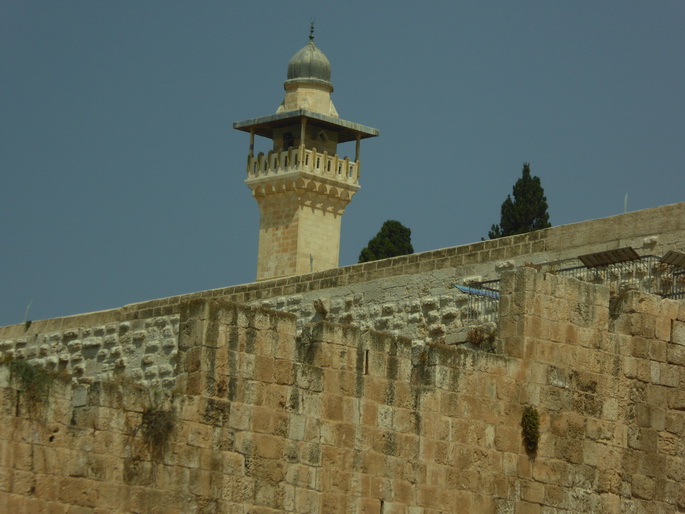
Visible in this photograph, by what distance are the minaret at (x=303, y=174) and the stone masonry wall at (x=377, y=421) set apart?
19067mm

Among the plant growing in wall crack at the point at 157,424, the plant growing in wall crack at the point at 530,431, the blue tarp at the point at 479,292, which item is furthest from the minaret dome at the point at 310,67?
the plant growing in wall crack at the point at 157,424

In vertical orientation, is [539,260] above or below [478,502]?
above

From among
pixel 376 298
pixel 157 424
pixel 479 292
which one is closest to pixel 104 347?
pixel 376 298

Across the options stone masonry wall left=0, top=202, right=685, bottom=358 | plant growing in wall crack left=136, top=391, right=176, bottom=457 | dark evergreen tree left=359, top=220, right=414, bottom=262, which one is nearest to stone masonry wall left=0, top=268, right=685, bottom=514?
plant growing in wall crack left=136, top=391, right=176, bottom=457

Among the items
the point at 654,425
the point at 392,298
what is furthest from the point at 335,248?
the point at 654,425

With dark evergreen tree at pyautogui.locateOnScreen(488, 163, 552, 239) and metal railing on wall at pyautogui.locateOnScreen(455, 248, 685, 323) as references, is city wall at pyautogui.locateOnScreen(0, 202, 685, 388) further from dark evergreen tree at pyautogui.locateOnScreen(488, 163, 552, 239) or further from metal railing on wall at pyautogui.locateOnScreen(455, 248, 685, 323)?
dark evergreen tree at pyautogui.locateOnScreen(488, 163, 552, 239)

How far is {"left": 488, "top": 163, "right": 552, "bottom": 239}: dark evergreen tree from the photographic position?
37.5 meters

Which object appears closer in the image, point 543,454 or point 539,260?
point 543,454

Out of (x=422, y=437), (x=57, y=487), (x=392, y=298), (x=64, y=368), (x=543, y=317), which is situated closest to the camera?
(x=57, y=487)

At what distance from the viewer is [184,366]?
45.2 feet

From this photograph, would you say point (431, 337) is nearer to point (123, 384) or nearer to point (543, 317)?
point (543, 317)

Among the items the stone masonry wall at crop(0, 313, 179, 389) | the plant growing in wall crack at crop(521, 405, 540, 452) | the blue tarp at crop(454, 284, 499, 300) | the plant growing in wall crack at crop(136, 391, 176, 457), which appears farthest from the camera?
the stone masonry wall at crop(0, 313, 179, 389)

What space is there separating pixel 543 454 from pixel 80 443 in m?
4.94

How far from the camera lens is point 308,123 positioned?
37.0m
